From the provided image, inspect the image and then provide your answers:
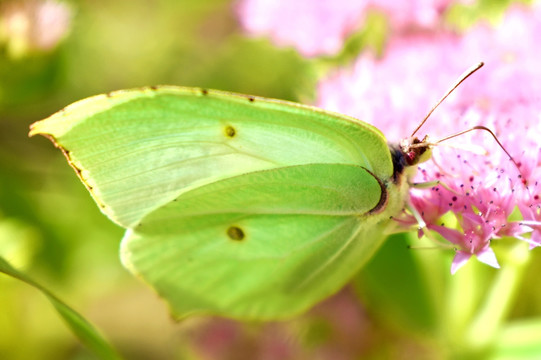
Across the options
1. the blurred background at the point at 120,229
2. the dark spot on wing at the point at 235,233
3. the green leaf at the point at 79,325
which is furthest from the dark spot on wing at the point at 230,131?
the blurred background at the point at 120,229

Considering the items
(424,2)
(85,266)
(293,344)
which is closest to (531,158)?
(424,2)

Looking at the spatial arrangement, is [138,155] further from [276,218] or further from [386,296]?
[386,296]

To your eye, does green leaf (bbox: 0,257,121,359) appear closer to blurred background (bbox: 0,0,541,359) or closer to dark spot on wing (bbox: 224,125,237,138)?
dark spot on wing (bbox: 224,125,237,138)

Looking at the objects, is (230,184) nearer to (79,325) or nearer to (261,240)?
(261,240)

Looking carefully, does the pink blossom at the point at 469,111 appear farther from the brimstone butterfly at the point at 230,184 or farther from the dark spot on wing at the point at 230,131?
the dark spot on wing at the point at 230,131

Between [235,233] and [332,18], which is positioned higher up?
[332,18]

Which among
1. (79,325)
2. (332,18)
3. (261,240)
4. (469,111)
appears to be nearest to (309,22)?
(332,18)
